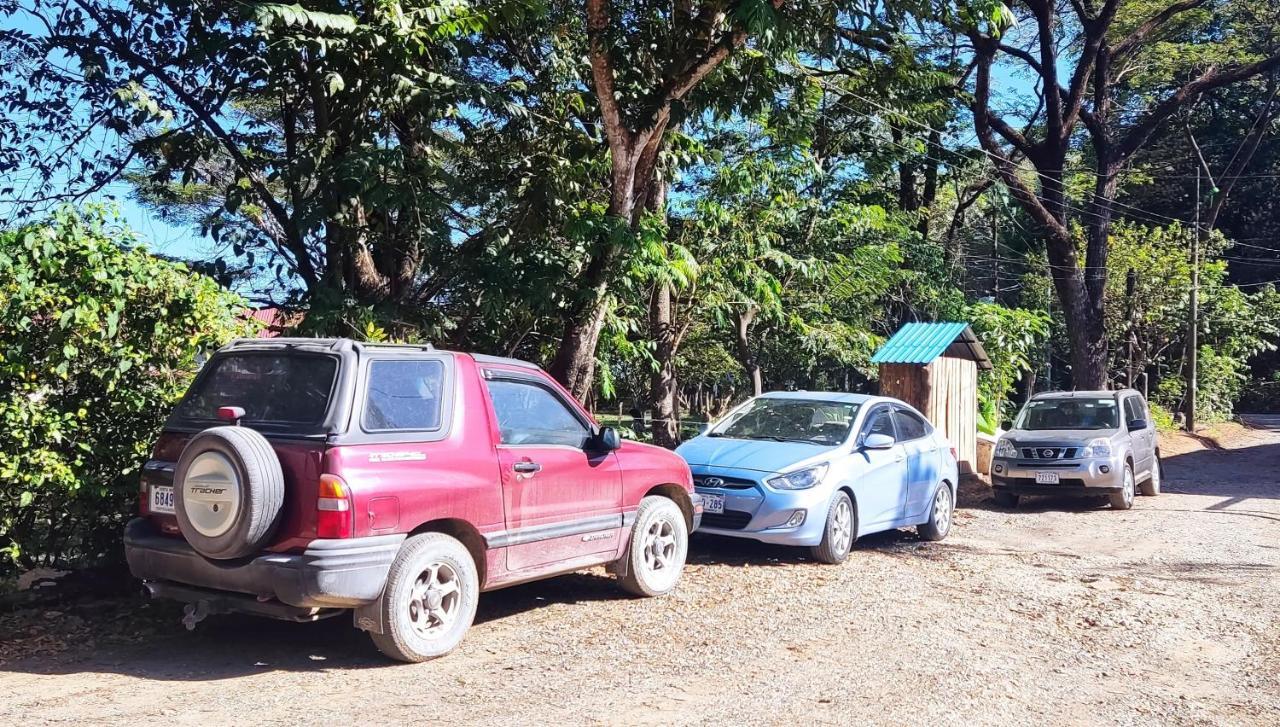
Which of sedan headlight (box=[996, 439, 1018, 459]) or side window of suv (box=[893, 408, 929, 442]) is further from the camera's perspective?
sedan headlight (box=[996, 439, 1018, 459])

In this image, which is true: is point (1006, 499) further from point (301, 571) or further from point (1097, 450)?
point (301, 571)

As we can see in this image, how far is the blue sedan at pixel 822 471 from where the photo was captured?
29.8 ft

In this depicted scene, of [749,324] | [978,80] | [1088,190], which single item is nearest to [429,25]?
[749,324]

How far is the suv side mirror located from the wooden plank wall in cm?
885

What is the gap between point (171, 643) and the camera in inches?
250

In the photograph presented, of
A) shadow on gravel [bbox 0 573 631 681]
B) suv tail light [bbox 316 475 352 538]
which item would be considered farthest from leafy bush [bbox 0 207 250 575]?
suv tail light [bbox 316 475 352 538]

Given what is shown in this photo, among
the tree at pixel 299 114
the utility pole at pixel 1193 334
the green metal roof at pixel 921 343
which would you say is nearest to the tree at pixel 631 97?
the tree at pixel 299 114

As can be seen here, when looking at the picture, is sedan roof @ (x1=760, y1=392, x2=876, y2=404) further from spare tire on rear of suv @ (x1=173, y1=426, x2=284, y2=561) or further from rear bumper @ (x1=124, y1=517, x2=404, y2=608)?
spare tire on rear of suv @ (x1=173, y1=426, x2=284, y2=561)

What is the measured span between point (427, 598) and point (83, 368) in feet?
9.35

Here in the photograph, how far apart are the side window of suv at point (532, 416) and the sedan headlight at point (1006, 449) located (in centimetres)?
903

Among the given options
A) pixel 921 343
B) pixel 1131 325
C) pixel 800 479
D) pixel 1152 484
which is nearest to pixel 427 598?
pixel 800 479

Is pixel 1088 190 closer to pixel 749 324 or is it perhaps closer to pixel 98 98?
pixel 749 324

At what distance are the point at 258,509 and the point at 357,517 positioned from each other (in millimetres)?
488

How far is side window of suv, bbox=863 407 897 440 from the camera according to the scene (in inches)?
411
